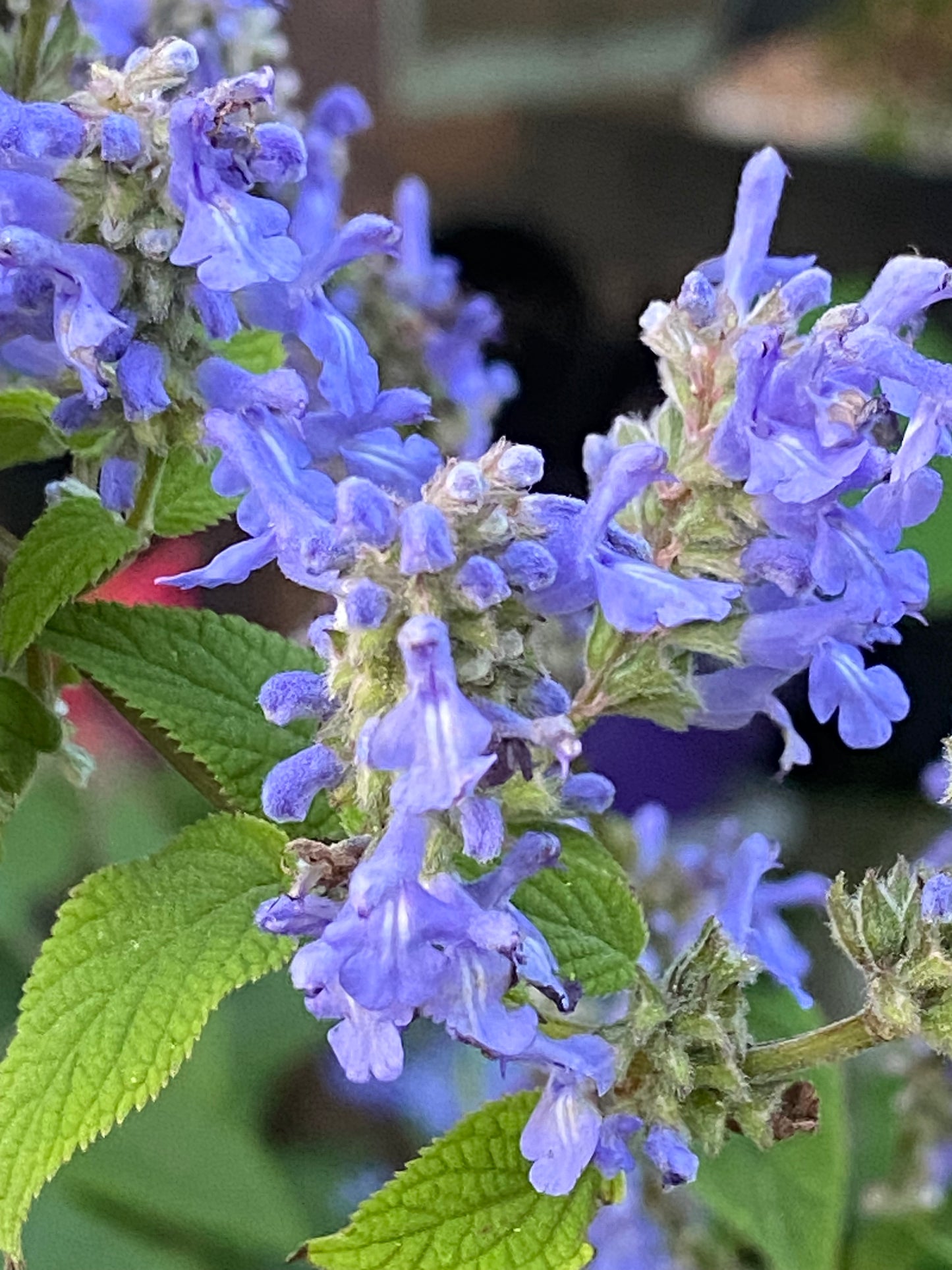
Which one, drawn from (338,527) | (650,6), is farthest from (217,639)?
(650,6)

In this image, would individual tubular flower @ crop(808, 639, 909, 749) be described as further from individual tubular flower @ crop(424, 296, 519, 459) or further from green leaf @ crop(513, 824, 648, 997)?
individual tubular flower @ crop(424, 296, 519, 459)

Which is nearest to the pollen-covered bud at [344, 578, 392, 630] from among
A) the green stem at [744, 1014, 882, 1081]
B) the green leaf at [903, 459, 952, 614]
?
the green stem at [744, 1014, 882, 1081]

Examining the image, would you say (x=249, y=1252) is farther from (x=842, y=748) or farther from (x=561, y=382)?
(x=561, y=382)

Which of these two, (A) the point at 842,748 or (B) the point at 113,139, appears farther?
(A) the point at 842,748

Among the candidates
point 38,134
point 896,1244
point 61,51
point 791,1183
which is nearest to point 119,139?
point 38,134

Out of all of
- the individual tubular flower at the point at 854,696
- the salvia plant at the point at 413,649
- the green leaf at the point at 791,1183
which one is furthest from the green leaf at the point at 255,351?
the green leaf at the point at 791,1183

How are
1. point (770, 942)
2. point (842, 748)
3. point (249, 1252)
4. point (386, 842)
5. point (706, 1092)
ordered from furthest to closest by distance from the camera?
point (842, 748)
point (249, 1252)
point (770, 942)
point (706, 1092)
point (386, 842)
